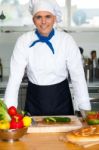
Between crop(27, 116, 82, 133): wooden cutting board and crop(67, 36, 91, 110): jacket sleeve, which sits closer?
crop(27, 116, 82, 133): wooden cutting board

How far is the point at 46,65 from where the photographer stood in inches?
101

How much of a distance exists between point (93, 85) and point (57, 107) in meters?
1.22

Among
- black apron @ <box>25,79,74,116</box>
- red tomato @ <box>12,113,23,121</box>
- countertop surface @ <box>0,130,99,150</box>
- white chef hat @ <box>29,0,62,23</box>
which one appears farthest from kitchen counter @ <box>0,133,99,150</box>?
white chef hat @ <box>29,0,62,23</box>

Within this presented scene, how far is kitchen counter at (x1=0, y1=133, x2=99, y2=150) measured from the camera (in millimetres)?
1794

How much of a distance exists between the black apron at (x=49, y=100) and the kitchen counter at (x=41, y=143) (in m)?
0.63

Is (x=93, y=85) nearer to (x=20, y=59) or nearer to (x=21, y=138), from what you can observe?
(x=20, y=59)

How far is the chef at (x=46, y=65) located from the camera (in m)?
2.48

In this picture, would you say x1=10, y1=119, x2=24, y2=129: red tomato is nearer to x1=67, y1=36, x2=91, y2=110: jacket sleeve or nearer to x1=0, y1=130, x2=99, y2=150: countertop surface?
x1=0, y1=130, x2=99, y2=150: countertop surface

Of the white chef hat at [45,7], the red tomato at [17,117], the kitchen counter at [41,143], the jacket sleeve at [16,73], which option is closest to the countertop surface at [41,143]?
the kitchen counter at [41,143]

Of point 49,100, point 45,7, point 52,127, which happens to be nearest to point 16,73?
point 49,100

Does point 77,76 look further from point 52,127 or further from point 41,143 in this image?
point 41,143

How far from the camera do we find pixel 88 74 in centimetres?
402

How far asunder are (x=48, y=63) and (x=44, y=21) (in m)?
0.30

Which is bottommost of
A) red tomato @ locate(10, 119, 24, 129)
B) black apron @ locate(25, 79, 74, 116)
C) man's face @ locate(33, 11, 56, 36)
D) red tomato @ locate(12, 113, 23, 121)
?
black apron @ locate(25, 79, 74, 116)
